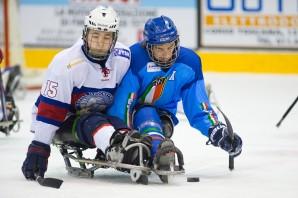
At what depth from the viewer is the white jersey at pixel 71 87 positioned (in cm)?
417

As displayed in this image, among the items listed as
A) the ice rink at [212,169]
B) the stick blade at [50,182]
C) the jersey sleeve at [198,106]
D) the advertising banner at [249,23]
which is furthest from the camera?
the advertising banner at [249,23]

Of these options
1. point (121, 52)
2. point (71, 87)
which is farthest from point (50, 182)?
point (121, 52)

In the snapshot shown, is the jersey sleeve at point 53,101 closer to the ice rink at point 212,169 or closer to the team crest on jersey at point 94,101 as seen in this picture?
the team crest on jersey at point 94,101

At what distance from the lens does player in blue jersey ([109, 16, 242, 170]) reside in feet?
14.1

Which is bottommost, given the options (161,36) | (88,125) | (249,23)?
(249,23)

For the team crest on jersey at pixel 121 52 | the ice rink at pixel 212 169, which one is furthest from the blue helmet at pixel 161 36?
the ice rink at pixel 212 169

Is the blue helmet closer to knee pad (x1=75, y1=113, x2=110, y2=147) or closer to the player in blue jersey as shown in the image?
the player in blue jersey

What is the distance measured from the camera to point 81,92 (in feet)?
14.0

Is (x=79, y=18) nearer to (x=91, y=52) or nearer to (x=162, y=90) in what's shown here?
(x=162, y=90)

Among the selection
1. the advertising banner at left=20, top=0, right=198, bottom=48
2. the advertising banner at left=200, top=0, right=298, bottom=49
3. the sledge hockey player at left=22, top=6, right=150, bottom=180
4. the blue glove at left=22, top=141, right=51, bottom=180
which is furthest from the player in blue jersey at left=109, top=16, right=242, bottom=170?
the advertising banner at left=20, top=0, right=198, bottom=48

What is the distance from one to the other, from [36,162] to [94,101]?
0.41m

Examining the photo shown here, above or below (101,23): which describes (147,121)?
below

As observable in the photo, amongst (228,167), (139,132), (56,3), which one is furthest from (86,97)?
(56,3)

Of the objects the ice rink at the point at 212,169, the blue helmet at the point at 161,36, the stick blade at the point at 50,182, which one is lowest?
the ice rink at the point at 212,169
